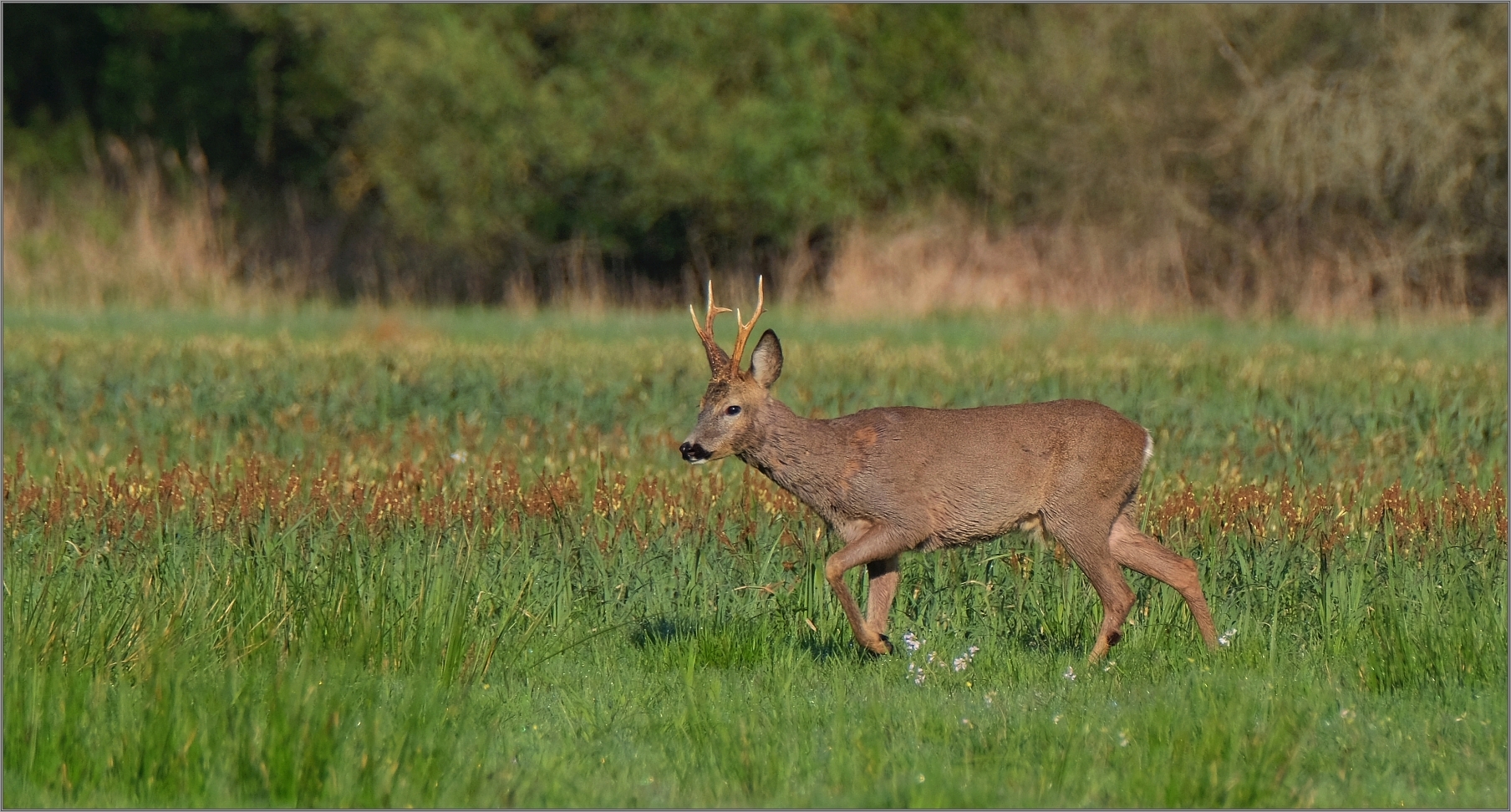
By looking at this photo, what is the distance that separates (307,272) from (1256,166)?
16.0 meters

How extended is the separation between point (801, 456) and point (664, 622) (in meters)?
0.86

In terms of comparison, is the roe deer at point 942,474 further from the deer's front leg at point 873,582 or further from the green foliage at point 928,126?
the green foliage at point 928,126

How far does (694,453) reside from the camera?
6891mm

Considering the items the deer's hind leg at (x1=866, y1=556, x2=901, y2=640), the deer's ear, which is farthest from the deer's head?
the deer's hind leg at (x1=866, y1=556, x2=901, y2=640)

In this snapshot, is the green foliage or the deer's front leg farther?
the green foliage

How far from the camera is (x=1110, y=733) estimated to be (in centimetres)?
563

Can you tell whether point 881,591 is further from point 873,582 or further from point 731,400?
point 731,400

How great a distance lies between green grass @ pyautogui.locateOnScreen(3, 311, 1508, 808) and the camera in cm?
530

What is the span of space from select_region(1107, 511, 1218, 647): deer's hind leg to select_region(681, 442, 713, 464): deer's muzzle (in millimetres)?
1636

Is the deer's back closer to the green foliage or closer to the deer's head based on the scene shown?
the deer's head

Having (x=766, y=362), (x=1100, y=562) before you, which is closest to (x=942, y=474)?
(x=1100, y=562)

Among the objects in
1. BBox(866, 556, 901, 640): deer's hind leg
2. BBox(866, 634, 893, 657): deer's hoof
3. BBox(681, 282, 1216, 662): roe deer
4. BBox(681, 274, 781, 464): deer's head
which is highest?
BBox(681, 274, 781, 464): deer's head

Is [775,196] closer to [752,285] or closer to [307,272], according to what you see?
[752,285]

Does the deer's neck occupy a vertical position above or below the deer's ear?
below
